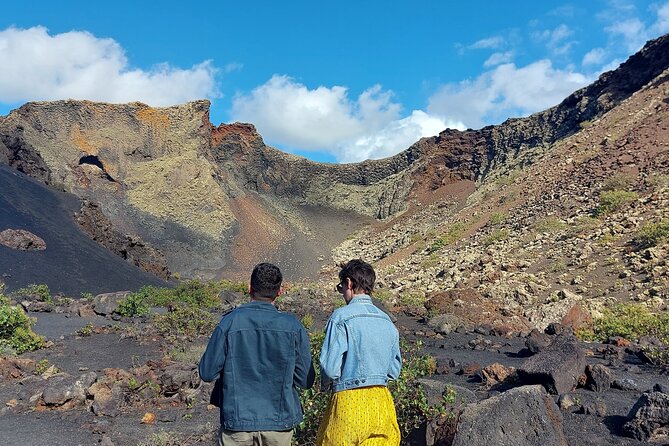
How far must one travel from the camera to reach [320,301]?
651 inches

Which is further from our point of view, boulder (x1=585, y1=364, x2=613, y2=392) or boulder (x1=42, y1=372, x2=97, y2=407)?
boulder (x1=42, y1=372, x2=97, y2=407)

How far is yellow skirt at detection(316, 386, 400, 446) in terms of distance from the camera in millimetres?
2484

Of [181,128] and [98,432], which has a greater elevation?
[181,128]

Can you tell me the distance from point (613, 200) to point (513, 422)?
16.3 m

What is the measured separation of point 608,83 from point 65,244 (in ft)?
110

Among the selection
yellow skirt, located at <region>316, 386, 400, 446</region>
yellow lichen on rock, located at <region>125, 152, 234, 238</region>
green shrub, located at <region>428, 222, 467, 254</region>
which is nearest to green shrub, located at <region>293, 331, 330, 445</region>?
yellow skirt, located at <region>316, 386, 400, 446</region>

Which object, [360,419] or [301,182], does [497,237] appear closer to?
[360,419]

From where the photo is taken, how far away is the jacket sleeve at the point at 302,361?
8.46 ft

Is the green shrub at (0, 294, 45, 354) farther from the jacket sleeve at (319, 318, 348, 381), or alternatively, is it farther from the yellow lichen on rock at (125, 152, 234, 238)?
the yellow lichen on rock at (125, 152, 234, 238)

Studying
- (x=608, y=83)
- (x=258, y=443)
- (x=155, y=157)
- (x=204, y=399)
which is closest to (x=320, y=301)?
(x=204, y=399)

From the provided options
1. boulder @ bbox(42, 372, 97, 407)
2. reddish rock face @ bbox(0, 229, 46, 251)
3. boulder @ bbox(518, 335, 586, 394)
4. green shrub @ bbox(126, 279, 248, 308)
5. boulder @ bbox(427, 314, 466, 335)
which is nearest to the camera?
boulder @ bbox(518, 335, 586, 394)

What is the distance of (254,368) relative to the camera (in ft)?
8.18

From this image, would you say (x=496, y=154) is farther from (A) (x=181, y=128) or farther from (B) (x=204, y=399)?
(B) (x=204, y=399)

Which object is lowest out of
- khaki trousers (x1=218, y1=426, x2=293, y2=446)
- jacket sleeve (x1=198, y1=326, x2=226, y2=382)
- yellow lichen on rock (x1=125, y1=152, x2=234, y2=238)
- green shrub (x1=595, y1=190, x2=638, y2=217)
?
khaki trousers (x1=218, y1=426, x2=293, y2=446)
